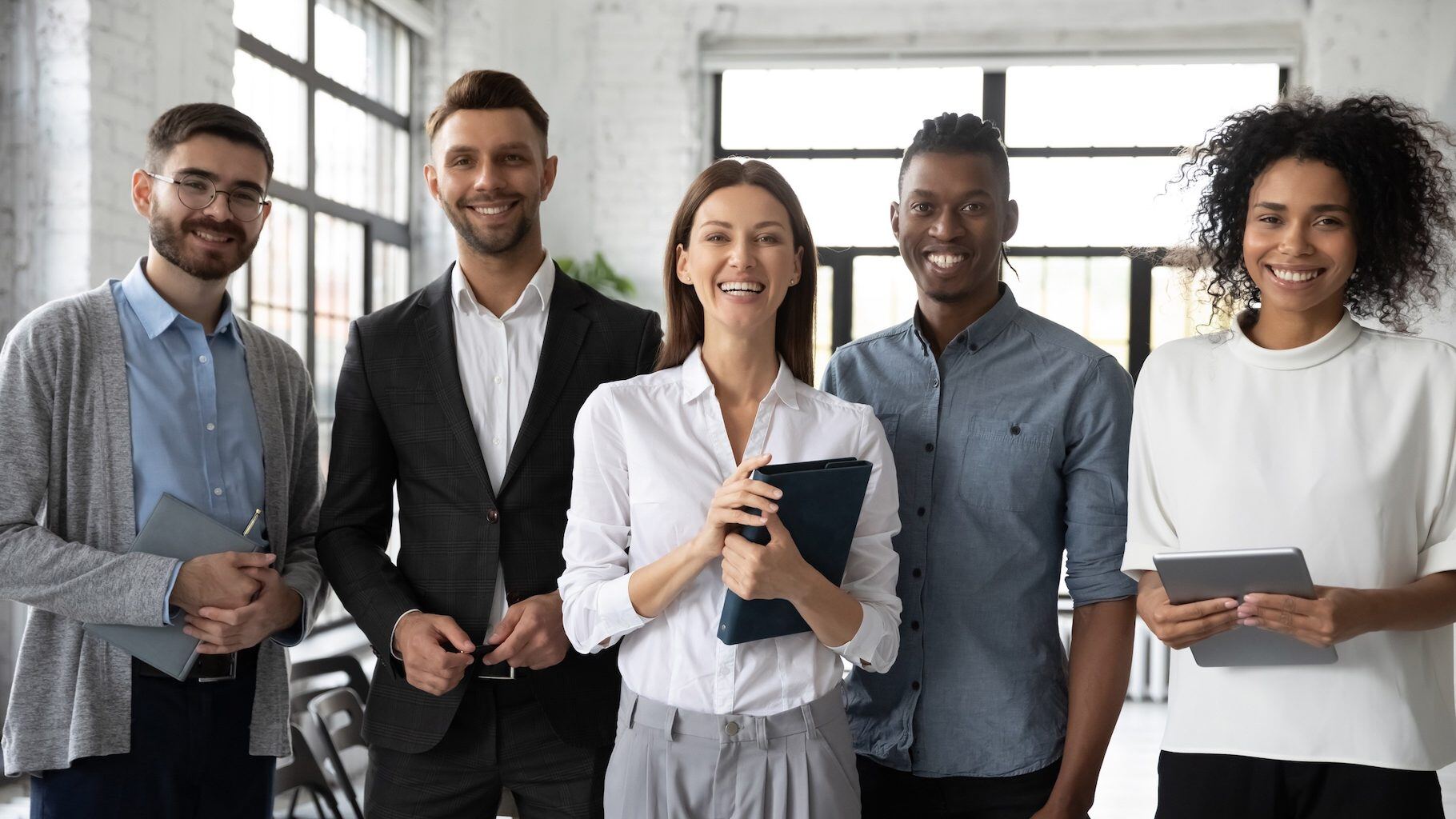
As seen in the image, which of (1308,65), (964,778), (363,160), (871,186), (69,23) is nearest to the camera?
(964,778)

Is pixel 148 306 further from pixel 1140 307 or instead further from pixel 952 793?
pixel 1140 307

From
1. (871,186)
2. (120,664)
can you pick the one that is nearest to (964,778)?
(120,664)

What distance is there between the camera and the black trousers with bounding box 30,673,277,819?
186cm

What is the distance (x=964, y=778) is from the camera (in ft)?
6.17

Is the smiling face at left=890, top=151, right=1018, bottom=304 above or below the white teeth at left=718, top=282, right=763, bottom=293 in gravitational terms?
above

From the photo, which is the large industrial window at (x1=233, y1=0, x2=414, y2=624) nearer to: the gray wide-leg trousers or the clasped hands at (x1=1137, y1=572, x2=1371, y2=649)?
the gray wide-leg trousers

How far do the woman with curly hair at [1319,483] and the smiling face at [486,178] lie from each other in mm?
1096

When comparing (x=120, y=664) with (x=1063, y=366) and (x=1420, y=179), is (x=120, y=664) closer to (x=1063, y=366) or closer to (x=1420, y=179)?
(x=1063, y=366)

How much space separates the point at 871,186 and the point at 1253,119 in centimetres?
562

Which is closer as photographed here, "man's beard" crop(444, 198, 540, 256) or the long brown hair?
the long brown hair

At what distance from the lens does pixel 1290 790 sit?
158cm

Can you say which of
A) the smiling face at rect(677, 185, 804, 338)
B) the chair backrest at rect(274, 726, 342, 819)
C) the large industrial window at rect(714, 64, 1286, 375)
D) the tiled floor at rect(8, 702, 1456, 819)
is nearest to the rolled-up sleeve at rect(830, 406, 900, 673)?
the smiling face at rect(677, 185, 804, 338)

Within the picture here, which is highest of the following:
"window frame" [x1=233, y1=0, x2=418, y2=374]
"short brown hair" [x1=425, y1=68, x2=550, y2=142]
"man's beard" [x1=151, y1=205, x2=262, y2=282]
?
"window frame" [x1=233, y1=0, x2=418, y2=374]

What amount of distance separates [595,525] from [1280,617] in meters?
0.92
